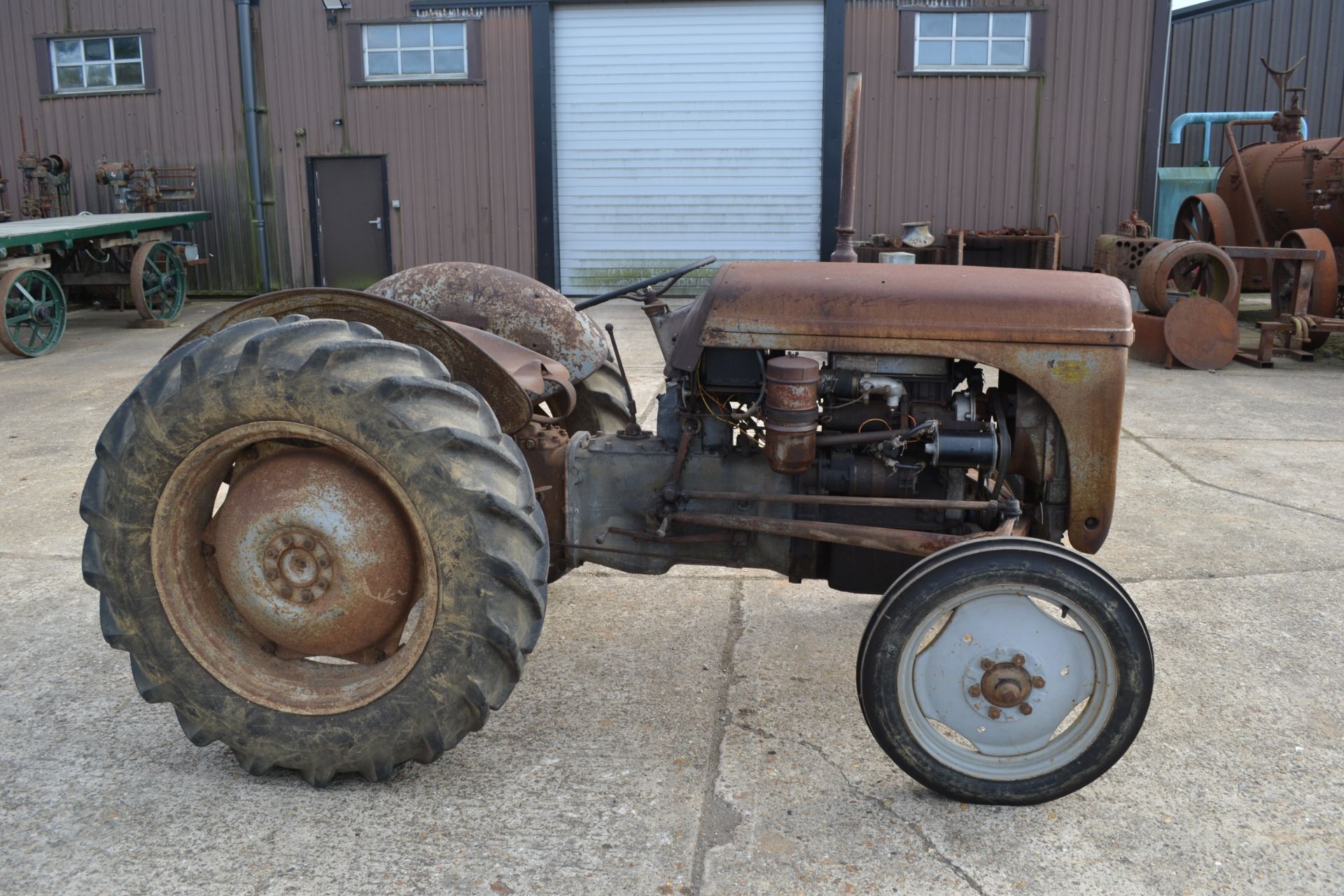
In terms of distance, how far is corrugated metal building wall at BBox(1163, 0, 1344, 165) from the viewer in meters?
13.4

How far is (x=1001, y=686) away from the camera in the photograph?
246cm

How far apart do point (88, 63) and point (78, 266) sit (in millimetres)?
2540

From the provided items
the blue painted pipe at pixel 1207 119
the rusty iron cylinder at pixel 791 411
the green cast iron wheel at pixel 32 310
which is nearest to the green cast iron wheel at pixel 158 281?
the green cast iron wheel at pixel 32 310

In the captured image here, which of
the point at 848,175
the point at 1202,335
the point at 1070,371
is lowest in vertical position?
the point at 1202,335

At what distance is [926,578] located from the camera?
7.89ft

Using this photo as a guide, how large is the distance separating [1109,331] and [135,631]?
8.07 ft

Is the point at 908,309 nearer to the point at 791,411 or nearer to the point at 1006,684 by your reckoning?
the point at 791,411

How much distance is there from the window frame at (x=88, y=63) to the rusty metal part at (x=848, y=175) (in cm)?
1252

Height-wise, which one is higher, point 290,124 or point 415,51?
point 415,51

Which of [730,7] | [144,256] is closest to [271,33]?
[144,256]

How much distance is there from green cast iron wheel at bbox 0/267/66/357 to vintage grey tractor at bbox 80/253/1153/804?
7505 mm

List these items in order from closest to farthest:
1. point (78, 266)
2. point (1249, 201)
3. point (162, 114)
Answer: point (1249, 201)
point (78, 266)
point (162, 114)

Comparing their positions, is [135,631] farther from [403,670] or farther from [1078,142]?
[1078,142]

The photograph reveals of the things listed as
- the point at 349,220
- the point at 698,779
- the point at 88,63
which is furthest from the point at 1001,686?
the point at 88,63
